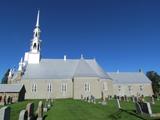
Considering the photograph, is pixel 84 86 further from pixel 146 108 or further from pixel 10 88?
pixel 146 108

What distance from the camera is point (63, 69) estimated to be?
52219 mm

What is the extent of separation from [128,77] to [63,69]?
2453 cm

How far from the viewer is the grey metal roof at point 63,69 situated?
4916cm

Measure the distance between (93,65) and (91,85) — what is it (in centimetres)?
710

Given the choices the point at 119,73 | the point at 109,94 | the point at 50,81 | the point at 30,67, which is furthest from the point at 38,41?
the point at 119,73

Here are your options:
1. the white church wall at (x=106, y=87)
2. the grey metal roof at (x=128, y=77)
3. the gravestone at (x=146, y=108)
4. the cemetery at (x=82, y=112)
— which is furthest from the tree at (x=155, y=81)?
the gravestone at (x=146, y=108)

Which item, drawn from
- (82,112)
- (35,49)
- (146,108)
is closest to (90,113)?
(82,112)

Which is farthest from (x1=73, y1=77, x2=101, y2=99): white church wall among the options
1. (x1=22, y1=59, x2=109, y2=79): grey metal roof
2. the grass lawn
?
the grass lawn

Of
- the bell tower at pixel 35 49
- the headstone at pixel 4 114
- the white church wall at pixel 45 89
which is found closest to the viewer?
the headstone at pixel 4 114

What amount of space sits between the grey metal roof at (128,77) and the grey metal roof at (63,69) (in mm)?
13042

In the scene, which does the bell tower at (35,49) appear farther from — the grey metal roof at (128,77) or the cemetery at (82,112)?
the cemetery at (82,112)

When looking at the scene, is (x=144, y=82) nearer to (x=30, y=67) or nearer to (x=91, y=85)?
(x=91, y=85)

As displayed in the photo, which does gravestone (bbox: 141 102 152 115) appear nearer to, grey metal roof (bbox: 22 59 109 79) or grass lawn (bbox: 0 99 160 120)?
grass lawn (bbox: 0 99 160 120)

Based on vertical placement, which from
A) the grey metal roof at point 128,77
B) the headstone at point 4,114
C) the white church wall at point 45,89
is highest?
the grey metal roof at point 128,77
